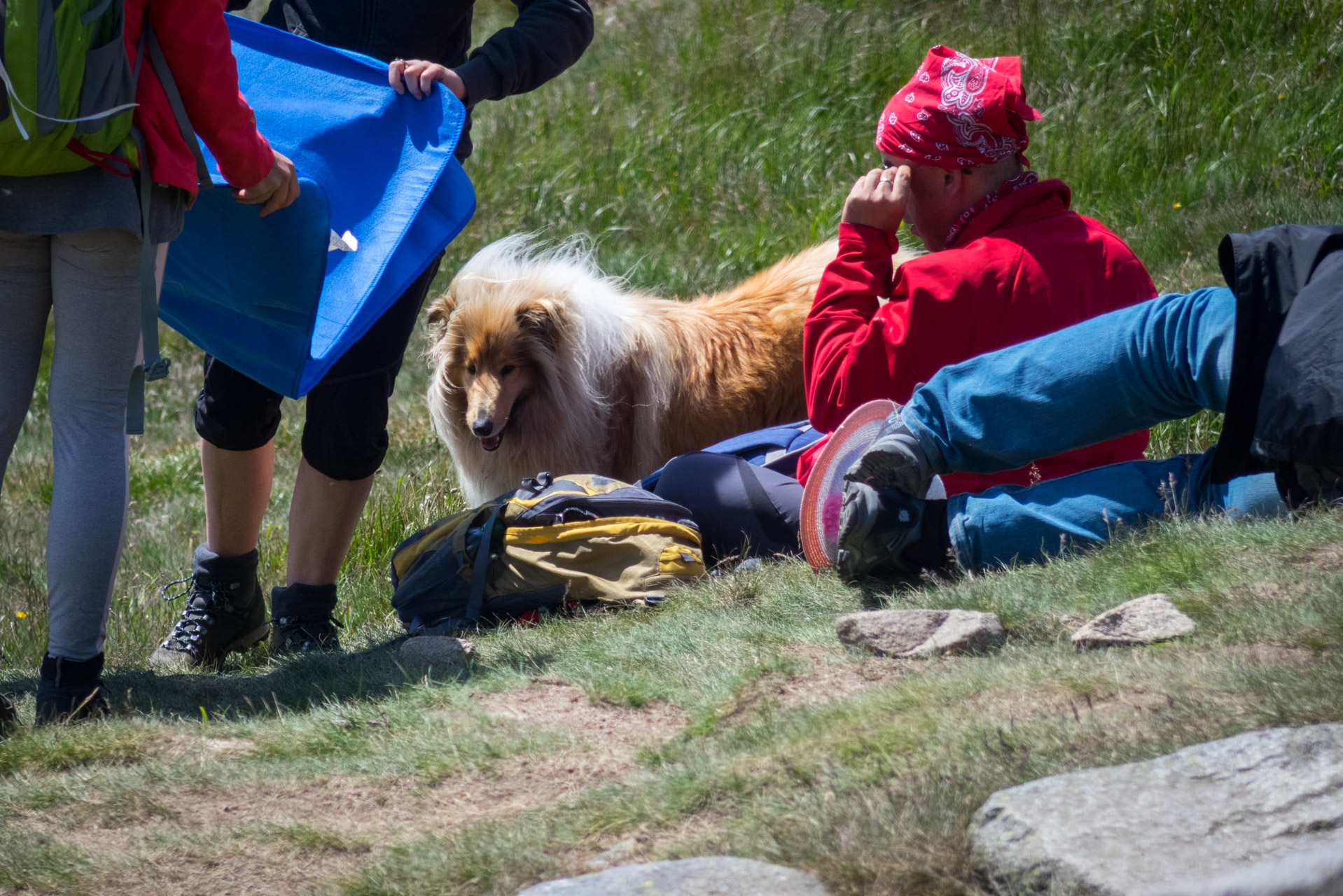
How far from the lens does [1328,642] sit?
7.23ft

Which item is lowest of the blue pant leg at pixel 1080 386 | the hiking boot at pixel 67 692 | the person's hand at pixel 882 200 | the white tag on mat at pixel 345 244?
the hiking boot at pixel 67 692

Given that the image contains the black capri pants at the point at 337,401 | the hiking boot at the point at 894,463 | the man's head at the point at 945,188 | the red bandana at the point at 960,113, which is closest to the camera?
the hiking boot at the point at 894,463

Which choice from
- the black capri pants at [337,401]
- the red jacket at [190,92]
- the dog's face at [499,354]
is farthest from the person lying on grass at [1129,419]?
the dog's face at [499,354]

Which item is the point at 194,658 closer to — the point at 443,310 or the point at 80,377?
the point at 80,377

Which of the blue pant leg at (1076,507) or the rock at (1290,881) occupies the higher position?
the rock at (1290,881)

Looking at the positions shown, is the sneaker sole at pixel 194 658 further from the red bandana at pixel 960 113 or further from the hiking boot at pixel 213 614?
the red bandana at pixel 960 113

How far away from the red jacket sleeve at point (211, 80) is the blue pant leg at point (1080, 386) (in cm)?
170

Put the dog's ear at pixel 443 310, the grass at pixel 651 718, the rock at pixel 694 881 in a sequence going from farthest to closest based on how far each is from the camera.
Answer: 1. the dog's ear at pixel 443 310
2. the grass at pixel 651 718
3. the rock at pixel 694 881

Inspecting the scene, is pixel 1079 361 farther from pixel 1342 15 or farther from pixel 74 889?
pixel 1342 15

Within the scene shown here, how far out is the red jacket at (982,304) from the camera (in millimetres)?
3156

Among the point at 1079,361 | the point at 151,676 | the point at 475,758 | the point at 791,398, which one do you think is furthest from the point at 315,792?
the point at 791,398

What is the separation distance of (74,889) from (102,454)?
101 cm

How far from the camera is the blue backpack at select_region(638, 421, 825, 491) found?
163 inches

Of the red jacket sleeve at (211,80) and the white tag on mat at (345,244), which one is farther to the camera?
the white tag on mat at (345,244)
